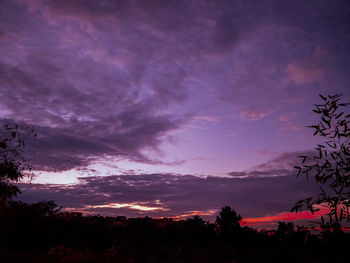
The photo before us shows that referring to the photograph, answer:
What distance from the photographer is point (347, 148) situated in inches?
285

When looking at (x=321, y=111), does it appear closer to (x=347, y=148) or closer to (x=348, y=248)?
(x=347, y=148)

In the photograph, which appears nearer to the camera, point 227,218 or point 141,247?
point 141,247

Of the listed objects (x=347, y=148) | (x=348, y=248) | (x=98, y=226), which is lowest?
(x=98, y=226)

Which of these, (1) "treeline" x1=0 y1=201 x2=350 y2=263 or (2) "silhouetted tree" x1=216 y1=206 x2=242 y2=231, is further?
(2) "silhouetted tree" x1=216 y1=206 x2=242 y2=231

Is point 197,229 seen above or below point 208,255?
below

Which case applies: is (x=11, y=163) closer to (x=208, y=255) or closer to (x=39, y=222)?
(x=208, y=255)

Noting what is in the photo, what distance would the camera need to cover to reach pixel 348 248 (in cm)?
575

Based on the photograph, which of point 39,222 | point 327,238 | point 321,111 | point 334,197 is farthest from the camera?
point 39,222

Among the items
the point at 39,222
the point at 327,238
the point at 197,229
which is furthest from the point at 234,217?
the point at 327,238

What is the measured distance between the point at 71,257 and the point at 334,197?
9336 mm

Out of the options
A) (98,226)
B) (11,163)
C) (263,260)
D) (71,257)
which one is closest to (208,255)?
(263,260)

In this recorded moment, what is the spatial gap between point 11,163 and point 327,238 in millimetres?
13923

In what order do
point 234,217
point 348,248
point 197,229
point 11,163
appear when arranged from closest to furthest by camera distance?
point 348,248
point 11,163
point 197,229
point 234,217

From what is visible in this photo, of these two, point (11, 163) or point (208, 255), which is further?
point (11, 163)
